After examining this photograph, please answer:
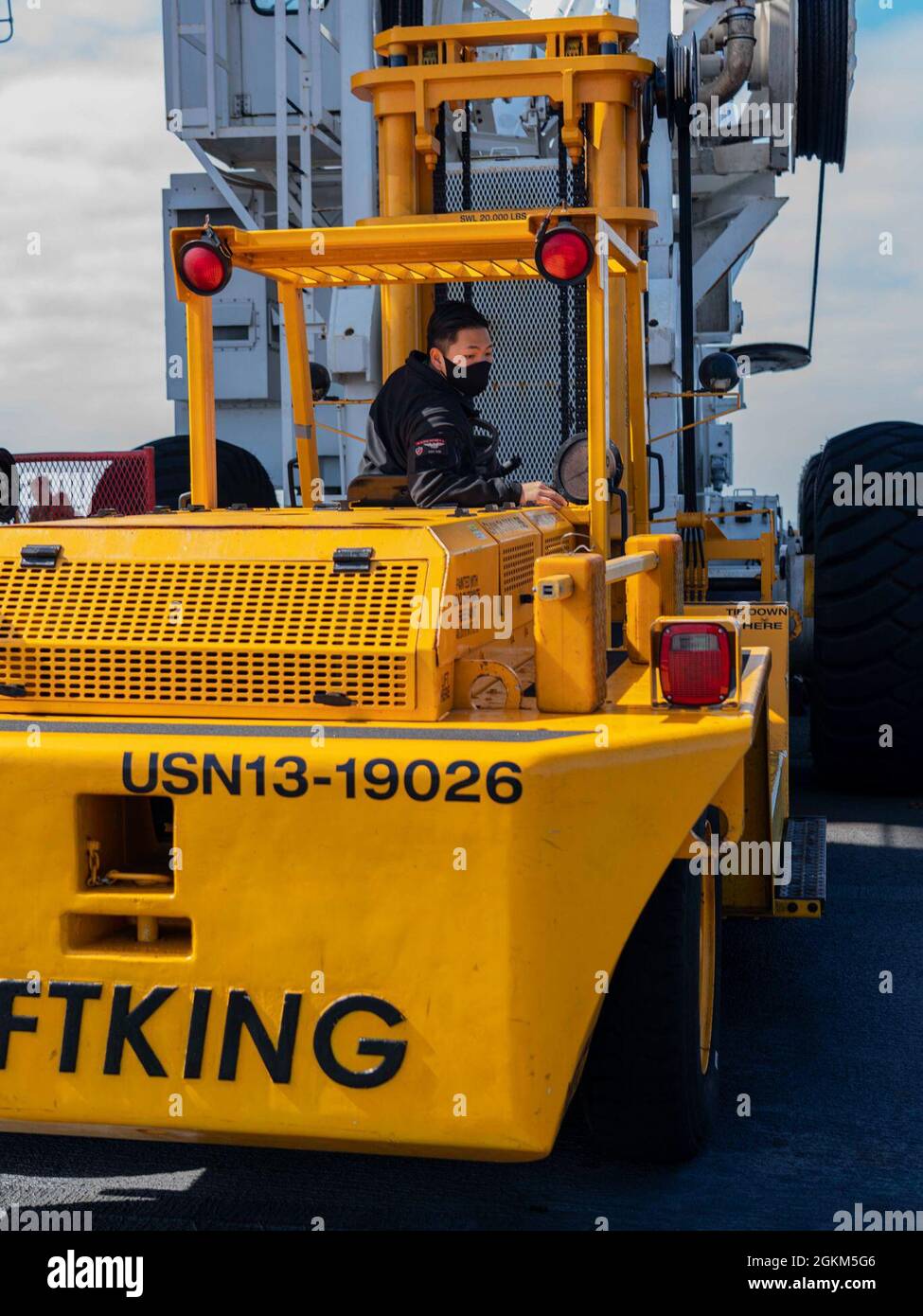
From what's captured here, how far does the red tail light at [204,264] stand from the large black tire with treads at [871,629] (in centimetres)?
409

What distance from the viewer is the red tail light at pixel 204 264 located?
4539mm

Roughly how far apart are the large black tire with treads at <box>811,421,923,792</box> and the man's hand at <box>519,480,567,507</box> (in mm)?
3300

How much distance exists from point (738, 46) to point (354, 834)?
8.03 m

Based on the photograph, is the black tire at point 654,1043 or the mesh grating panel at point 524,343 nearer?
the black tire at point 654,1043

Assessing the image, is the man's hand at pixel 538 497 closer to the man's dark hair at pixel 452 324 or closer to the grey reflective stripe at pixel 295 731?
the man's dark hair at pixel 452 324

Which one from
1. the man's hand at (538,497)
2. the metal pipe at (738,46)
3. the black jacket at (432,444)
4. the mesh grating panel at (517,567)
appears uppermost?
the metal pipe at (738,46)

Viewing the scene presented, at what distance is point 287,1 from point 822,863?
32.4 ft

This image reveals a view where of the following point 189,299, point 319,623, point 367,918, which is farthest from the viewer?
point 189,299

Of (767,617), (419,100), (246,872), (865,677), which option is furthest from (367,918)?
(865,677)

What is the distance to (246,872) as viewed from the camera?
3.30 meters

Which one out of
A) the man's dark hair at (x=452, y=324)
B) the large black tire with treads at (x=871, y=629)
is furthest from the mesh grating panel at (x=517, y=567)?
the large black tire with treads at (x=871, y=629)

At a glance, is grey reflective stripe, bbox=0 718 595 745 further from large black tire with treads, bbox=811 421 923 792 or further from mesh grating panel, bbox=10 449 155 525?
large black tire with treads, bbox=811 421 923 792

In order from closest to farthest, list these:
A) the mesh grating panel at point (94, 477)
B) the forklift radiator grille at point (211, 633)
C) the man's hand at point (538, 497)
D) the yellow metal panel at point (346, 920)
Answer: the yellow metal panel at point (346, 920), the forklift radiator grille at point (211, 633), the man's hand at point (538, 497), the mesh grating panel at point (94, 477)

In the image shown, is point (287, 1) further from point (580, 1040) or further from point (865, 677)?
point (580, 1040)
